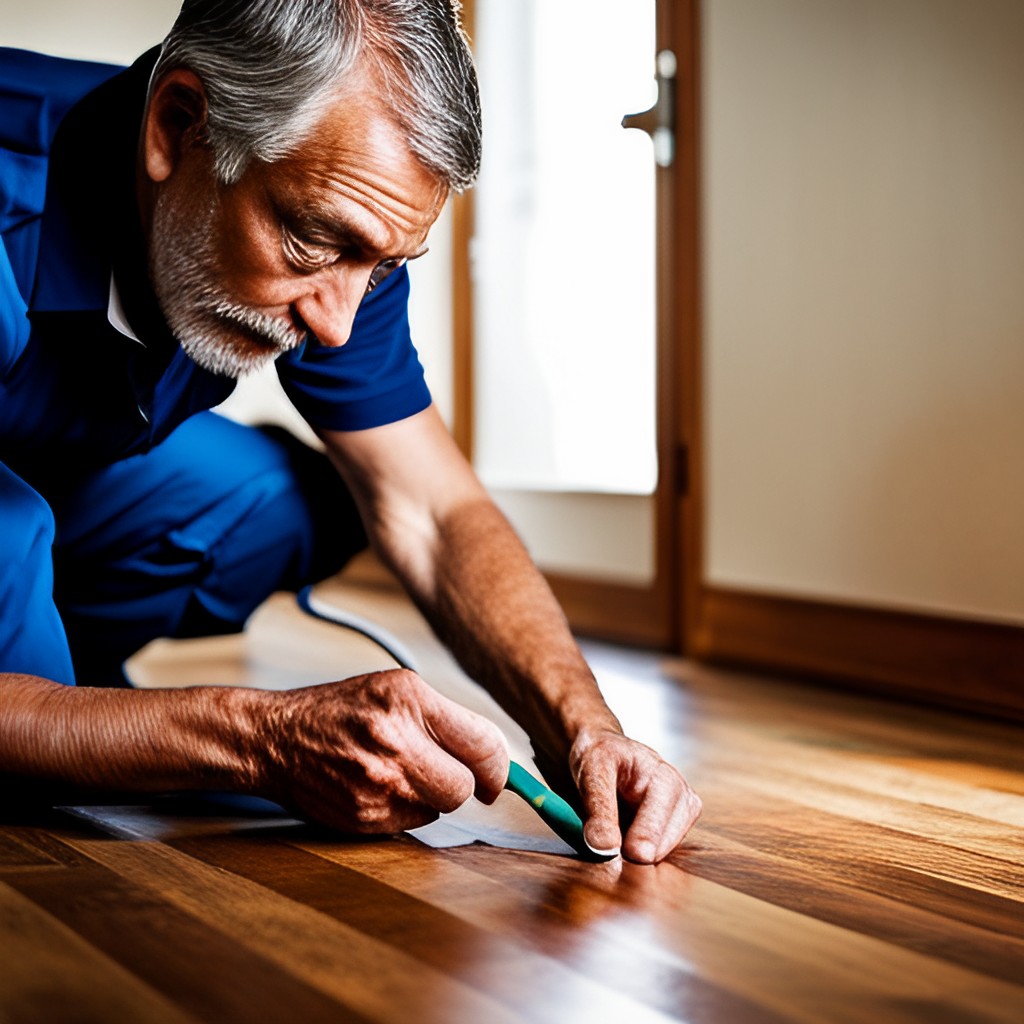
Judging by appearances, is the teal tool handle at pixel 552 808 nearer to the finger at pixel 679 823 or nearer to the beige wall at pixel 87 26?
the finger at pixel 679 823

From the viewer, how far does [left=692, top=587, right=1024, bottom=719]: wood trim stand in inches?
75.5

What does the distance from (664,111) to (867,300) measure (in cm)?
67

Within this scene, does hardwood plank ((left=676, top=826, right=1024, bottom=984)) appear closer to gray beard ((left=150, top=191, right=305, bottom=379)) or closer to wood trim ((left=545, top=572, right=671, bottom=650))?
gray beard ((left=150, top=191, right=305, bottom=379))

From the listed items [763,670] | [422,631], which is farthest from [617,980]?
[422,631]

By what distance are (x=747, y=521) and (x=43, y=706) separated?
1.55 meters

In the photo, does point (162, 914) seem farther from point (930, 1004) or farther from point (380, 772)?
point (930, 1004)

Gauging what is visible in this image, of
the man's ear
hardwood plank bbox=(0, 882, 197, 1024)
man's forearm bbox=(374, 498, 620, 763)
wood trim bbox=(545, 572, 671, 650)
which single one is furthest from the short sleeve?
wood trim bbox=(545, 572, 671, 650)

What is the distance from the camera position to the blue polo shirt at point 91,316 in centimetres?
123

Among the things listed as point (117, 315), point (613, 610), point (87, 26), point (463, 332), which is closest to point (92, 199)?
point (117, 315)

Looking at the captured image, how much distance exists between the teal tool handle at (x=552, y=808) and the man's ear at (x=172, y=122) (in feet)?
1.96

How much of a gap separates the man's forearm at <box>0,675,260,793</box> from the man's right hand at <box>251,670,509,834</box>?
23 millimetres

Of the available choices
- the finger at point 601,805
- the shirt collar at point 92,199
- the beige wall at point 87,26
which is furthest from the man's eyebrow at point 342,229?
the beige wall at point 87,26

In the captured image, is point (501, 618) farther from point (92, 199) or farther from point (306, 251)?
point (92, 199)

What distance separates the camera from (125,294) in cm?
128
